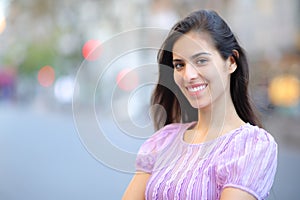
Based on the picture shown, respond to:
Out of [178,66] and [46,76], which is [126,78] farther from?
[46,76]

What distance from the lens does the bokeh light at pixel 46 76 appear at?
34003 millimetres

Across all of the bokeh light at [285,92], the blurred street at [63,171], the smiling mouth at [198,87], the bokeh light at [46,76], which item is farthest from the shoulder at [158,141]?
the bokeh light at [46,76]

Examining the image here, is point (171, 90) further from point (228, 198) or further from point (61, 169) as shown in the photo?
point (61, 169)

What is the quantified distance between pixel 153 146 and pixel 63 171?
20.8 ft

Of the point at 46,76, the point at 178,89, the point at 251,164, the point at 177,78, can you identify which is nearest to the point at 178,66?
the point at 177,78

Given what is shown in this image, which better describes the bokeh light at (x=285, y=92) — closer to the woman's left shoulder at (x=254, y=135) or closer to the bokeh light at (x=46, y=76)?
the woman's left shoulder at (x=254, y=135)

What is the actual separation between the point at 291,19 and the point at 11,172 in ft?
47.8

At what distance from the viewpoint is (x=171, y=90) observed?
1.93 meters

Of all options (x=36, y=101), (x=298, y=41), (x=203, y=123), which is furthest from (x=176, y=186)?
(x=36, y=101)

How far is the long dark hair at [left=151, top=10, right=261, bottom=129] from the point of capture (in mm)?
1716

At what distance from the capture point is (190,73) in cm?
167

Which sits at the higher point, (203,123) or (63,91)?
(203,123)

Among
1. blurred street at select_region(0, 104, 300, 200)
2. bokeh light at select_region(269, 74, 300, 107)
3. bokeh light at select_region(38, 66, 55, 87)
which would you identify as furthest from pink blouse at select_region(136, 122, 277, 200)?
bokeh light at select_region(38, 66, 55, 87)

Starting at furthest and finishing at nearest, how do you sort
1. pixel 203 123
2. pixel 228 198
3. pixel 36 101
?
1. pixel 36 101
2. pixel 203 123
3. pixel 228 198
